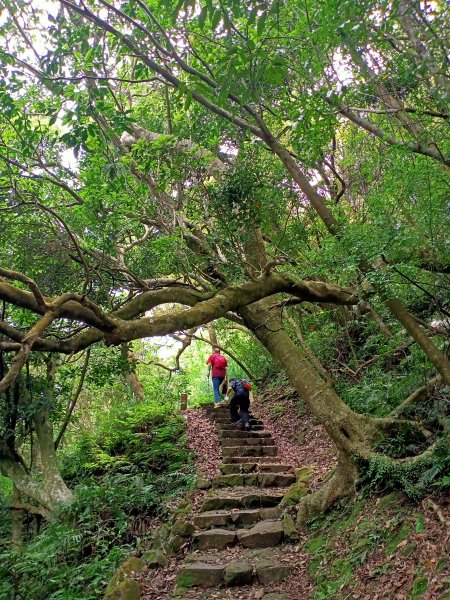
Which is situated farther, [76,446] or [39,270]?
[76,446]

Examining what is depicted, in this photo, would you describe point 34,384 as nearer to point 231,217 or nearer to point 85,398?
point 231,217

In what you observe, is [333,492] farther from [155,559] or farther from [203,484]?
[203,484]

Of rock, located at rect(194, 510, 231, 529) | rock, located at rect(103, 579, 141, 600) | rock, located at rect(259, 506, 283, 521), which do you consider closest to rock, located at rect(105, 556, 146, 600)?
rock, located at rect(103, 579, 141, 600)

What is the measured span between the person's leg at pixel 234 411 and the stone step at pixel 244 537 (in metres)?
4.84

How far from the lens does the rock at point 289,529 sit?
21.7 ft

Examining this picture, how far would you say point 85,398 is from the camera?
17922 millimetres

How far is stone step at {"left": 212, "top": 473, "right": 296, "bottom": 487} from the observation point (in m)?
8.65

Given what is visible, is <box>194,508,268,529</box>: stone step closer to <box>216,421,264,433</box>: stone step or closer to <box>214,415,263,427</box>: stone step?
<box>216,421,264,433</box>: stone step

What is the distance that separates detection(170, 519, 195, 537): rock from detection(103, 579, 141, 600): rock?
4.53 ft

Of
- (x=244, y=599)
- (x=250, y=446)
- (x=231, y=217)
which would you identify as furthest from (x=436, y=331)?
(x=250, y=446)

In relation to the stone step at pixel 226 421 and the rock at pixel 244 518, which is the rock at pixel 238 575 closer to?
the rock at pixel 244 518

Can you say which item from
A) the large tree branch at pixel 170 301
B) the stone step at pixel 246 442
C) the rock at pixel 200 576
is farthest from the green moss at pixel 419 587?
the stone step at pixel 246 442

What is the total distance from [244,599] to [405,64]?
639 cm

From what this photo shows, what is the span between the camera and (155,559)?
21.7ft
